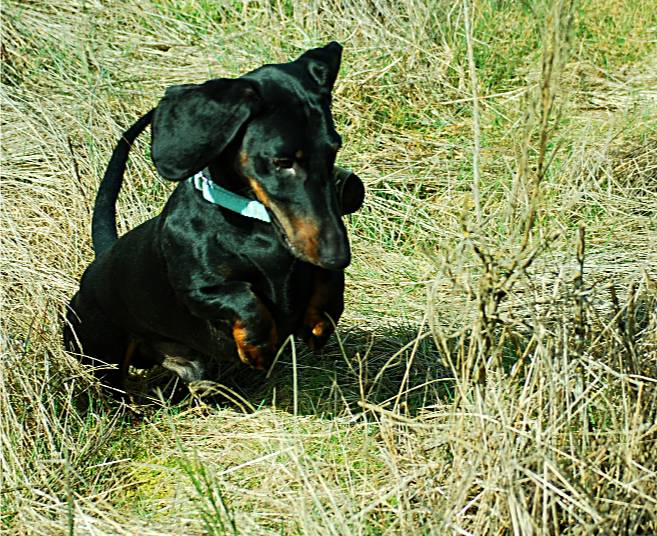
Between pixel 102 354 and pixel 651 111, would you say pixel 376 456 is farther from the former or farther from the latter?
pixel 651 111

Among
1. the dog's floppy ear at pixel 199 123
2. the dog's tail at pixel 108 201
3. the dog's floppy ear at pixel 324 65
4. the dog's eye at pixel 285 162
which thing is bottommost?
the dog's tail at pixel 108 201

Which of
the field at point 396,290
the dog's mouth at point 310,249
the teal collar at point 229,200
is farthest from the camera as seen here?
the teal collar at point 229,200

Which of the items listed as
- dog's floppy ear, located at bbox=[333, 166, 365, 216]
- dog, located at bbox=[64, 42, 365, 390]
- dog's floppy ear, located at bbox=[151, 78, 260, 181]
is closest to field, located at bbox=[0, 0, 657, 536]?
dog, located at bbox=[64, 42, 365, 390]

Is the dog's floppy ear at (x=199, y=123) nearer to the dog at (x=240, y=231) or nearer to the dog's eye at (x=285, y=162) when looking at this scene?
the dog at (x=240, y=231)

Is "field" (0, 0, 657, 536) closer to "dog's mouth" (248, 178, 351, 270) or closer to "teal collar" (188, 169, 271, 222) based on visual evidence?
"dog's mouth" (248, 178, 351, 270)

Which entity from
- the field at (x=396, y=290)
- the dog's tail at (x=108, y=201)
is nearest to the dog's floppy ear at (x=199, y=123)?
the field at (x=396, y=290)

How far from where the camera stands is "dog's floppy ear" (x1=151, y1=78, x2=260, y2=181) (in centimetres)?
297

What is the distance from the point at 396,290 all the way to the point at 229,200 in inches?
68.9

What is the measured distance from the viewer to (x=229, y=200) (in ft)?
10.4

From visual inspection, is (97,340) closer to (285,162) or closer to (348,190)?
(348,190)

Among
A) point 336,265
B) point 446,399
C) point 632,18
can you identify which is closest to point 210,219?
point 336,265

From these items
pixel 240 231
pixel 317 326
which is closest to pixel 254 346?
pixel 317 326

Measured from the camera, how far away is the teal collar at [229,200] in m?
3.12

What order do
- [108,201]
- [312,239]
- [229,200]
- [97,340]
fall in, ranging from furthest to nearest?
[108,201], [97,340], [229,200], [312,239]
